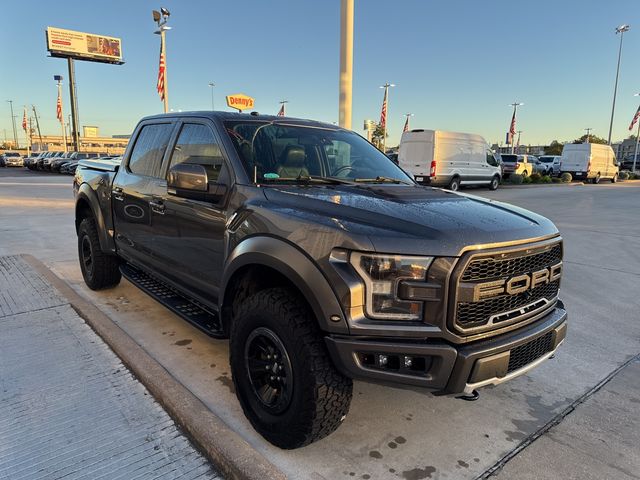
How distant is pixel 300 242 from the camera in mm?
2211

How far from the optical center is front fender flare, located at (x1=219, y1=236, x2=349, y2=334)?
2.04 m

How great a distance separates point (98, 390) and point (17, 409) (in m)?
0.44

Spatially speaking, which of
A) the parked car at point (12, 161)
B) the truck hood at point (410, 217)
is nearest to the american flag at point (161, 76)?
the truck hood at point (410, 217)

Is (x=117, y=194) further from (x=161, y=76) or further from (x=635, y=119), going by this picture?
(x=635, y=119)

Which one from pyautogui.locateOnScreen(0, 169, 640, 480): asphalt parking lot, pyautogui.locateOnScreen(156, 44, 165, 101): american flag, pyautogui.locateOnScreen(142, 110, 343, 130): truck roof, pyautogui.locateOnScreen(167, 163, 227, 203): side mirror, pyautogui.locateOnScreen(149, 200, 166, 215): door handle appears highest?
pyautogui.locateOnScreen(156, 44, 165, 101): american flag

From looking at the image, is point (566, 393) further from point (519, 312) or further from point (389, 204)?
point (389, 204)

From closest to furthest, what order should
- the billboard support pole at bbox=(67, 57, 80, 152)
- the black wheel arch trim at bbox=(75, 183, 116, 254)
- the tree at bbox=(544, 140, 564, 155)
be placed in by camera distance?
the black wheel arch trim at bbox=(75, 183, 116, 254) → the billboard support pole at bbox=(67, 57, 80, 152) → the tree at bbox=(544, 140, 564, 155)

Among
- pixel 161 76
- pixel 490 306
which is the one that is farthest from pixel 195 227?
pixel 161 76

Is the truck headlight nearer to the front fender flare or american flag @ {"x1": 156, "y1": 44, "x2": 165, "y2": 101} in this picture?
the front fender flare

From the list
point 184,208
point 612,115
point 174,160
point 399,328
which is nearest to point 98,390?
point 184,208

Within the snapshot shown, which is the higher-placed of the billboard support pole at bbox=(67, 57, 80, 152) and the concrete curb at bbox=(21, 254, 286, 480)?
the billboard support pole at bbox=(67, 57, 80, 152)

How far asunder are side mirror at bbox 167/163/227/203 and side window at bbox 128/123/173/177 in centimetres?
100

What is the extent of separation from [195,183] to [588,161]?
31.7 meters

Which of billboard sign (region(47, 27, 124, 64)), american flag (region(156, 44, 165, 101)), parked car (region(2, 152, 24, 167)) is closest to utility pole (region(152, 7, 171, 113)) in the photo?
american flag (region(156, 44, 165, 101))
